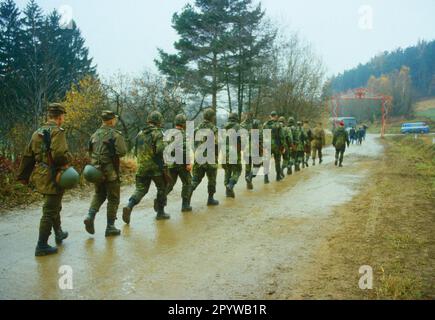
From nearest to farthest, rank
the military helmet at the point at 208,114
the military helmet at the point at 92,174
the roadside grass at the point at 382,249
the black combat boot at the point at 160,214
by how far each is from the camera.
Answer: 1. the roadside grass at the point at 382,249
2. the military helmet at the point at 92,174
3. the black combat boot at the point at 160,214
4. the military helmet at the point at 208,114

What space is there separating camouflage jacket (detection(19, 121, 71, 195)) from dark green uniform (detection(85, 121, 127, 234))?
0.90 metres

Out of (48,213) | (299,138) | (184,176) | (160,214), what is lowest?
(160,214)

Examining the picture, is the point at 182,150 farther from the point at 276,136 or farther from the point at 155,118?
the point at 276,136

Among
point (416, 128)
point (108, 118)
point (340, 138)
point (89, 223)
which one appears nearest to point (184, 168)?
point (108, 118)

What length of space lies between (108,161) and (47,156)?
1.15 meters

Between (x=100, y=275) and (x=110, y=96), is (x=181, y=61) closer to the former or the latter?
(x=110, y=96)

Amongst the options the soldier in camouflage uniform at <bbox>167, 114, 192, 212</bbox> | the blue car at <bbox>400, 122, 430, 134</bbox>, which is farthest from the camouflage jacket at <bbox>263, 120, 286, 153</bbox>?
the blue car at <bbox>400, 122, 430, 134</bbox>

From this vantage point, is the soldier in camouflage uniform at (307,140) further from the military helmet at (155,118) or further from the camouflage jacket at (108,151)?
the camouflage jacket at (108,151)

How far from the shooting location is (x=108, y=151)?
267 inches

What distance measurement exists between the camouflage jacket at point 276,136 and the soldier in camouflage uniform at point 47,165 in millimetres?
8362

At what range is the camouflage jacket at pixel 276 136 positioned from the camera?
1320 cm

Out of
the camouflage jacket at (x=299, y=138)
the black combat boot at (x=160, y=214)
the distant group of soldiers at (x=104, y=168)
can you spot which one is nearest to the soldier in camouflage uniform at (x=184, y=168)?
the distant group of soldiers at (x=104, y=168)

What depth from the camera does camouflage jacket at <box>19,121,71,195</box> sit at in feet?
18.9

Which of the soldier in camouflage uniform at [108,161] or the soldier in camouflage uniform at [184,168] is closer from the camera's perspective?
the soldier in camouflage uniform at [108,161]
